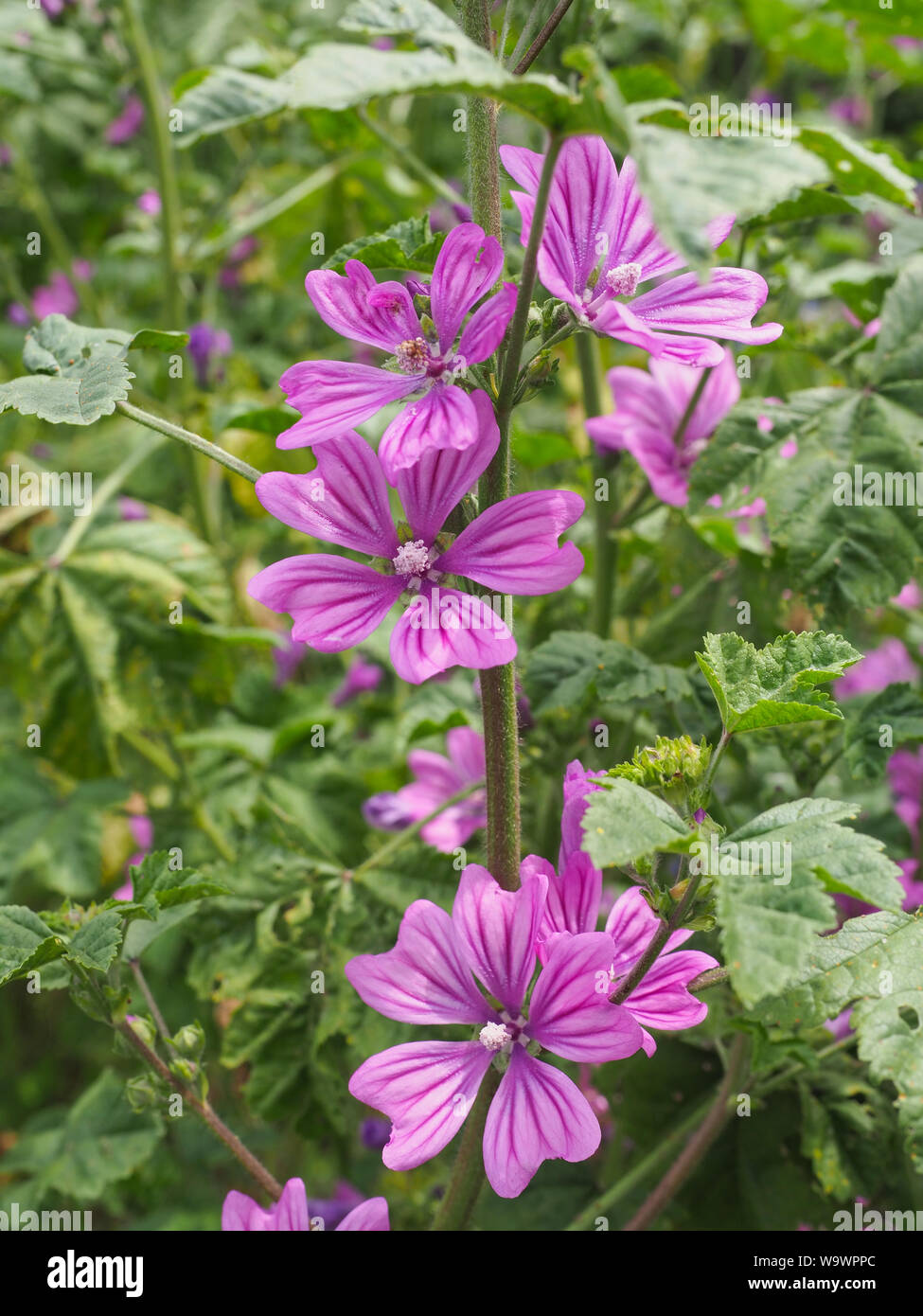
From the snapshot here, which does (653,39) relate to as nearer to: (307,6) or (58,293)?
(307,6)

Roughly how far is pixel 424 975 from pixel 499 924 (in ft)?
0.27

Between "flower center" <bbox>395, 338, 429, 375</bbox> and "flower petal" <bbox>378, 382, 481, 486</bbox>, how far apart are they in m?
0.05

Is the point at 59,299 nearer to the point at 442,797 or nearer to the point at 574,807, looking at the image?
the point at 442,797

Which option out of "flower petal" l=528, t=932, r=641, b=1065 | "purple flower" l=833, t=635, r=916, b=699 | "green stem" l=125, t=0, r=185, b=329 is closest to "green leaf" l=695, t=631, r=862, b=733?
"flower petal" l=528, t=932, r=641, b=1065

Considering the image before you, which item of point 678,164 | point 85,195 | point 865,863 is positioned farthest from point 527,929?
point 85,195

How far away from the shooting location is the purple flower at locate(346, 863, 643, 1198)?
796mm

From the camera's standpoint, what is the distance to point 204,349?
2.02m

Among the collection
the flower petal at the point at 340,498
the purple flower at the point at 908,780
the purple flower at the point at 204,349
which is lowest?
the purple flower at the point at 908,780

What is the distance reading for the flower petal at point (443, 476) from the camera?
78 centimetres

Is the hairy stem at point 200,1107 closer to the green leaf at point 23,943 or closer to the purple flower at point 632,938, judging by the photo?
the green leaf at point 23,943

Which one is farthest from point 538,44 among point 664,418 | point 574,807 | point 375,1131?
point 375,1131

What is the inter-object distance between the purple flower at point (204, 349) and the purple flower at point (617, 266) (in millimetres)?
1227

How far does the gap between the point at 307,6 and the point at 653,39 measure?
1299 millimetres

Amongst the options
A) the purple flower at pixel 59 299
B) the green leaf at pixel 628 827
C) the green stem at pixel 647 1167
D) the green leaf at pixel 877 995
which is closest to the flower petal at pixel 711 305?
the green leaf at pixel 628 827
